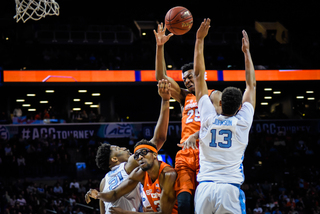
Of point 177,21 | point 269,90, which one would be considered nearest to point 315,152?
point 269,90

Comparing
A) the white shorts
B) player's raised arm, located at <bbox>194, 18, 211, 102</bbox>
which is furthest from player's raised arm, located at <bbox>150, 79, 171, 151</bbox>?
the white shorts

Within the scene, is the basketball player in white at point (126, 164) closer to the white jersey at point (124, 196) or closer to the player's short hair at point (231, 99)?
the white jersey at point (124, 196)

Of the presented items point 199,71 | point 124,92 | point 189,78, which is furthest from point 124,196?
point 124,92

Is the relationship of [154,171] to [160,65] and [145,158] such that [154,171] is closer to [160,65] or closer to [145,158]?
[145,158]

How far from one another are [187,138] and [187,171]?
39cm

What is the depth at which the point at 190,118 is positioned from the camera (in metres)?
4.82

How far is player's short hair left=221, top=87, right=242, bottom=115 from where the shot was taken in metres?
3.53

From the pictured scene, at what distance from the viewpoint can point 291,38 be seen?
24.7 m

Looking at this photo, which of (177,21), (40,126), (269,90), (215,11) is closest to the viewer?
(177,21)

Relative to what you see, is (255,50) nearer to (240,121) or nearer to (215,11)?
(215,11)

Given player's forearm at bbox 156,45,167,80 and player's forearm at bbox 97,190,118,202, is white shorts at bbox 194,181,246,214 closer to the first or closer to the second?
player's forearm at bbox 97,190,118,202

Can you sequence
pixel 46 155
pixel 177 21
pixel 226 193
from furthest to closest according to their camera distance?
pixel 46 155 → pixel 177 21 → pixel 226 193

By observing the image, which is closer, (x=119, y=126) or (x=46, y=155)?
(x=46, y=155)

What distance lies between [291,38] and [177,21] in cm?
2148
